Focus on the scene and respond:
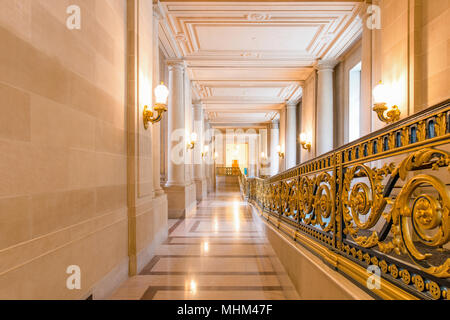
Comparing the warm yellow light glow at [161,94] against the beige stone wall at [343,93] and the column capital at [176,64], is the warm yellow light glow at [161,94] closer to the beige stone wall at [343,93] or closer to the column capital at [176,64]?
the column capital at [176,64]

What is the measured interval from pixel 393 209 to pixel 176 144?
7534 mm

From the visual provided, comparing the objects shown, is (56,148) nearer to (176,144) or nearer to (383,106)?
(383,106)

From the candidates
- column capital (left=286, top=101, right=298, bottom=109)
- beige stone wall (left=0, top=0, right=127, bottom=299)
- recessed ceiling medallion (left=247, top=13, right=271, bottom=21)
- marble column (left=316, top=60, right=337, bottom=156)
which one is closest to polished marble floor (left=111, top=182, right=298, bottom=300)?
beige stone wall (left=0, top=0, right=127, bottom=299)

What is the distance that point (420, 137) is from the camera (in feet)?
4.48

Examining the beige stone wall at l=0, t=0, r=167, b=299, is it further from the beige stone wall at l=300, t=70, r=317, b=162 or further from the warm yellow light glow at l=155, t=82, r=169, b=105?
the beige stone wall at l=300, t=70, r=317, b=162

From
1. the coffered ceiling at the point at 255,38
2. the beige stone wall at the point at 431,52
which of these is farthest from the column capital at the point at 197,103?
the beige stone wall at the point at 431,52

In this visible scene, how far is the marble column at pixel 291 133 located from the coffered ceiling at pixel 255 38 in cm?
245

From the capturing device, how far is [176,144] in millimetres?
8516

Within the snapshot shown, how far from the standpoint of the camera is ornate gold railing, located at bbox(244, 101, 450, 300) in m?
1.25

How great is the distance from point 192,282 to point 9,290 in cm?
213

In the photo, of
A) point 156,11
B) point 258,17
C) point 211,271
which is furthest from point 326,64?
point 211,271

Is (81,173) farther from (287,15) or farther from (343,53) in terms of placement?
(343,53)

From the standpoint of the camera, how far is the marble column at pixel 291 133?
13.9m
